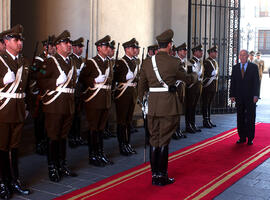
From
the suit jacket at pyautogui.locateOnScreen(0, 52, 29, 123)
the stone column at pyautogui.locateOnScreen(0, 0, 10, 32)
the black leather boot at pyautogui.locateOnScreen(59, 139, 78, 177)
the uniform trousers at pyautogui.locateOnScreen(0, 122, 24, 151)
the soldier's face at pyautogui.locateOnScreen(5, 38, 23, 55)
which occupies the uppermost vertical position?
the stone column at pyautogui.locateOnScreen(0, 0, 10, 32)

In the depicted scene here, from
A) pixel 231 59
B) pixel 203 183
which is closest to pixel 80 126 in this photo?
pixel 203 183

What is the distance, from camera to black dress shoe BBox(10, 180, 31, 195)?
14.4 ft

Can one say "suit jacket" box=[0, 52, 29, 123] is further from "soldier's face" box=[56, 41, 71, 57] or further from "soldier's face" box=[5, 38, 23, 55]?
"soldier's face" box=[56, 41, 71, 57]

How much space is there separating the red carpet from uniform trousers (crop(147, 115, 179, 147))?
0.51 meters

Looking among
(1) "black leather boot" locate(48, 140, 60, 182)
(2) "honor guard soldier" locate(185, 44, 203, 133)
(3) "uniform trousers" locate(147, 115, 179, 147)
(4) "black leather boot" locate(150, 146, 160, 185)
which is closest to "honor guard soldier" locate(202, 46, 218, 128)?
(2) "honor guard soldier" locate(185, 44, 203, 133)

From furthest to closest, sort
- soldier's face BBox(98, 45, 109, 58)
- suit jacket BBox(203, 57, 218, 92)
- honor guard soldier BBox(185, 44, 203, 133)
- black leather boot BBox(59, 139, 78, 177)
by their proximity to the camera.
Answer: suit jacket BBox(203, 57, 218, 92) → honor guard soldier BBox(185, 44, 203, 133) → soldier's face BBox(98, 45, 109, 58) → black leather boot BBox(59, 139, 78, 177)

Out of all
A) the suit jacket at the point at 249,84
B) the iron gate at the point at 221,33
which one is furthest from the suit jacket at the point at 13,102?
the iron gate at the point at 221,33

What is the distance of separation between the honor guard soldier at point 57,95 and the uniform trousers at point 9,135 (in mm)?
507

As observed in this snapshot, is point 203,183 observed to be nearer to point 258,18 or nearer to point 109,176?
point 109,176

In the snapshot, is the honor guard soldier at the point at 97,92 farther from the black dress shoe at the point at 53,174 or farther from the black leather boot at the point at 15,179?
the black leather boot at the point at 15,179

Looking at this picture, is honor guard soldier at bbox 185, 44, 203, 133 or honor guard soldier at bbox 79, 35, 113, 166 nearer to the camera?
honor guard soldier at bbox 79, 35, 113, 166

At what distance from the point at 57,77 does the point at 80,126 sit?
250 cm

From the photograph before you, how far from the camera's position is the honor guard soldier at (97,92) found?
547 centimetres

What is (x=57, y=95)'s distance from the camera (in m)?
4.79
